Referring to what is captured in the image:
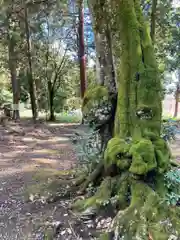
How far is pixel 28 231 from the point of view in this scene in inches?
124

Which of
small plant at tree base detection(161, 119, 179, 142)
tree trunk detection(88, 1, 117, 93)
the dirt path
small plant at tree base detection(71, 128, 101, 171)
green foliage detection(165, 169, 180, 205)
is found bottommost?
the dirt path

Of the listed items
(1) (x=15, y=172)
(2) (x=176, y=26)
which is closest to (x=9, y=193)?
(1) (x=15, y=172)

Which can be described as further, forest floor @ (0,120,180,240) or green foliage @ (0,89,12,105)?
green foliage @ (0,89,12,105)

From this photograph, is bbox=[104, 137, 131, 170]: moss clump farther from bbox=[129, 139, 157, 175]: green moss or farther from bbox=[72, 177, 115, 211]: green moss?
bbox=[72, 177, 115, 211]: green moss

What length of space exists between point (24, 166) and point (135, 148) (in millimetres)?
3711

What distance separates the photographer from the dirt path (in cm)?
332

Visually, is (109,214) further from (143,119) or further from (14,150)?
(14,150)


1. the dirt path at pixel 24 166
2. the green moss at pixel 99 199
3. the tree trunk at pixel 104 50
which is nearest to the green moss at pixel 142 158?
the green moss at pixel 99 199

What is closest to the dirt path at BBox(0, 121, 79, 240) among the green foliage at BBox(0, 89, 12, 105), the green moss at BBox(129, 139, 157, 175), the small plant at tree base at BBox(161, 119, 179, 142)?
the green moss at BBox(129, 139, 157, 175)

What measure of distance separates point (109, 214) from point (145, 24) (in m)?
2.55

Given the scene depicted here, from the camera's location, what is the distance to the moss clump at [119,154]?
10.4 ft

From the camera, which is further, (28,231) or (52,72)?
(52,72)

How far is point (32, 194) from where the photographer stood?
13.5ft

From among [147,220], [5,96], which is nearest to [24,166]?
[147,220]
